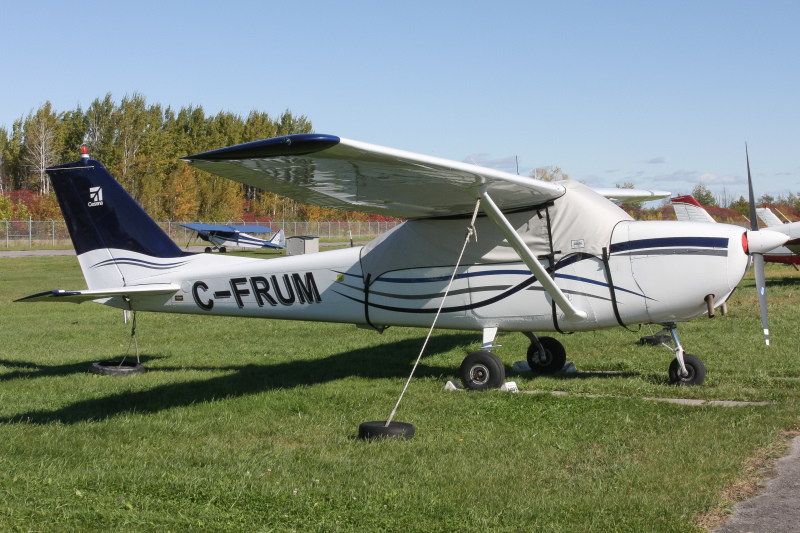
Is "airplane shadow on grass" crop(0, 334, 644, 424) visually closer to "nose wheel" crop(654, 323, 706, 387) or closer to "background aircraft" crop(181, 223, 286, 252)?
"nose wheel" crop(654, 323, 706, 387)

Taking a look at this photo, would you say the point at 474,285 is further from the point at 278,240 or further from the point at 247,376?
the point at 278,240

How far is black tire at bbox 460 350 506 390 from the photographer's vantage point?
8297 millimetres

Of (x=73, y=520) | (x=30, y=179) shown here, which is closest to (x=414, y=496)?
(x=73, y=520)

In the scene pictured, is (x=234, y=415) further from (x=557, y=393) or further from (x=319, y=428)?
(x=557, y=393)

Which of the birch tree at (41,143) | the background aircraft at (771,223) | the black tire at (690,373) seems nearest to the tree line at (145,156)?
the birch tree at (41,143)


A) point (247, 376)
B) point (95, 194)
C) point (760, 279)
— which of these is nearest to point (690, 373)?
point (760, 279)

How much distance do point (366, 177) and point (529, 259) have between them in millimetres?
2151

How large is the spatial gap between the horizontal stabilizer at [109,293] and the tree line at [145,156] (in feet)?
188

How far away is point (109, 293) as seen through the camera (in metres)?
9.03

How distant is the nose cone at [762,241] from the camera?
7.74 meters

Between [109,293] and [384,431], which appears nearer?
[384,431]

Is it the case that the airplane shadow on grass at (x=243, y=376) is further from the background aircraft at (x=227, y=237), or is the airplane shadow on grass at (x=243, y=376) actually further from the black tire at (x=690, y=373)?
the background aircraft at (x=227, y=237)

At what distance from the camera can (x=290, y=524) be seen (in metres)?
4.30

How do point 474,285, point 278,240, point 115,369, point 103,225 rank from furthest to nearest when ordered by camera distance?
point 278,240, point 103,225, point 115,369, point 474,285
